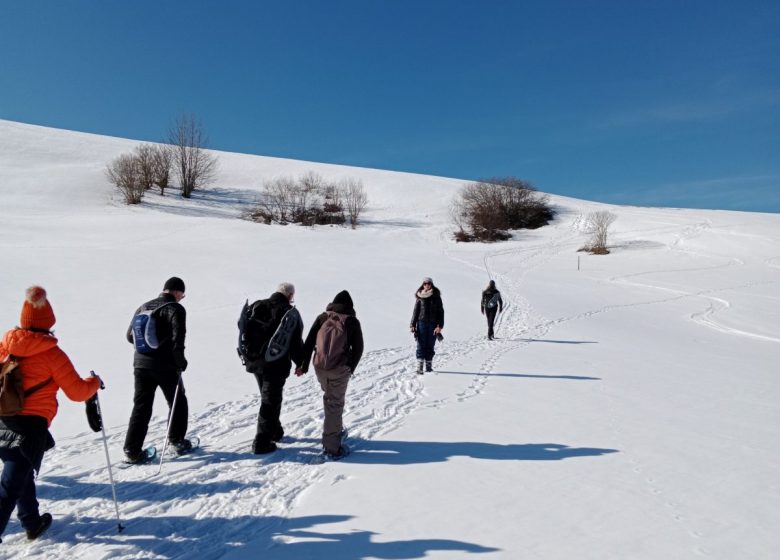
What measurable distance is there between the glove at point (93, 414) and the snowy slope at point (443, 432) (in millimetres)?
713

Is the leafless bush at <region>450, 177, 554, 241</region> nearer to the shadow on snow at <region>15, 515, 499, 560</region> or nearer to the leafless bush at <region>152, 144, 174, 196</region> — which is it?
the leafless bush at <region>152, 144, 174, 196</region>

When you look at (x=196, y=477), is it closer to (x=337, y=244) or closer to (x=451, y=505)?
(x=451, y=505)

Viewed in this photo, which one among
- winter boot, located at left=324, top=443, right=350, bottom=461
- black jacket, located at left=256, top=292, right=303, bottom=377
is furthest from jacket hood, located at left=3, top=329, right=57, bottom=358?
winter boot, located at left=324, top=443, right=350, bottom=461

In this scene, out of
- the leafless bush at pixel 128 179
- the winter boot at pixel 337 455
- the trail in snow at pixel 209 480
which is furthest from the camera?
the leafless bush at pixel 128 179

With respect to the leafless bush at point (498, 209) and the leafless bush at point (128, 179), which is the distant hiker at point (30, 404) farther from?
the leafless bush at point (498, 209)

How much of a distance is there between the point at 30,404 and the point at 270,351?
2132 millimetres

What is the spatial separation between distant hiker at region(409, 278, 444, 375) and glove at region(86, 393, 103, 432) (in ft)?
19.4

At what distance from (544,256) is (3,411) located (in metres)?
37.0

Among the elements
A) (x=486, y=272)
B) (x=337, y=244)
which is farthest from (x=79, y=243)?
(x=486, y=272)

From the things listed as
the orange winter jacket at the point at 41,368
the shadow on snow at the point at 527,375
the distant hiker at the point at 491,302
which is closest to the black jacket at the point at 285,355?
the orange winter jacket at the point at 41,368

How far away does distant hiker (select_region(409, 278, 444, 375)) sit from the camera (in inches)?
360

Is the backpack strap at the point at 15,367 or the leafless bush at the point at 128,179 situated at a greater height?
the leafless bush at the point at 128,179

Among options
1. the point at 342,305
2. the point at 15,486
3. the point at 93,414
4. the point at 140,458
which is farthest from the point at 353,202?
the point at 15,486

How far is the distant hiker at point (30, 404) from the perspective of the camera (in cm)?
341
